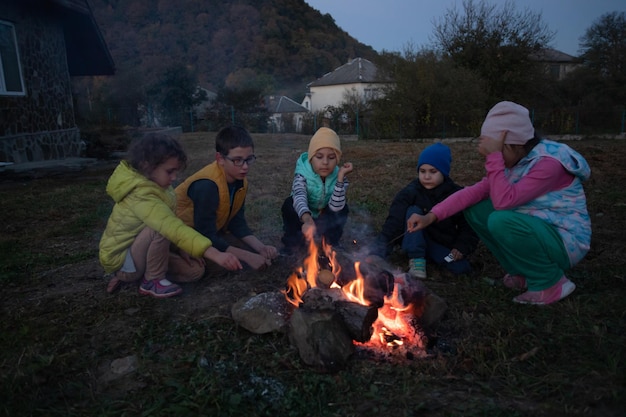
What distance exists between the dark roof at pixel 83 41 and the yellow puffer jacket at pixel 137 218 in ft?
34.2

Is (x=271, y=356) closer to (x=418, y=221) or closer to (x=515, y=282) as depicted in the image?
(x=418, y=221)

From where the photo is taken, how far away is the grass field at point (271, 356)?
206 cm

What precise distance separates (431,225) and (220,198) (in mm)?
1787

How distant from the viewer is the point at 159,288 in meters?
3.32

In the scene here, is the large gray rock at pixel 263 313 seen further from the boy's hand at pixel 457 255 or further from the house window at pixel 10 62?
the house window at pixel 10 62

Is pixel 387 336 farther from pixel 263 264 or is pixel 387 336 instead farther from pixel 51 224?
pixel 51 224

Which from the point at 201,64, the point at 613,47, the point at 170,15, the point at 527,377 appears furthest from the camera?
the point at 170,15

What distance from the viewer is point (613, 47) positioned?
96.1ft

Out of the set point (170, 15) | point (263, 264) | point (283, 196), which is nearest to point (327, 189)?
point (263, 264)

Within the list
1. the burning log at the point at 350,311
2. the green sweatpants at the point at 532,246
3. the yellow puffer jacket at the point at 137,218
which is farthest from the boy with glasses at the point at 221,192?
the green sweatpants at the point at 532,246

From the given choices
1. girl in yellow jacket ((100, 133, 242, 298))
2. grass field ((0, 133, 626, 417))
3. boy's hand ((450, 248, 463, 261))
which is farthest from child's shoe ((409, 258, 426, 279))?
girl in yellow jacket ((100, 133, 242, 298))

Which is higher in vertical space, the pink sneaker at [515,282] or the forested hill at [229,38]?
the forested hill at [229,38]

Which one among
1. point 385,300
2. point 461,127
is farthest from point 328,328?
point 461,127

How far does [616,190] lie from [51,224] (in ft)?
25.3
